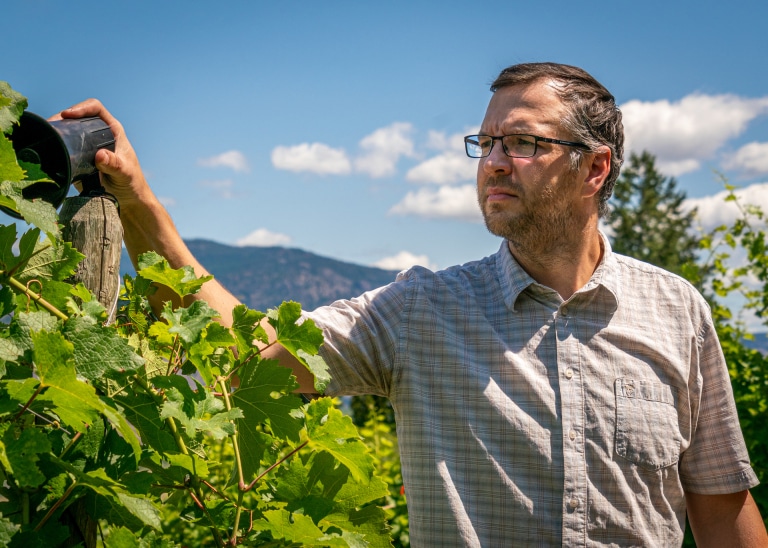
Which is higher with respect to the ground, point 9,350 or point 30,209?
point 30,209

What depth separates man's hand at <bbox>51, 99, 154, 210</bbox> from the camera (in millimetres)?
1543

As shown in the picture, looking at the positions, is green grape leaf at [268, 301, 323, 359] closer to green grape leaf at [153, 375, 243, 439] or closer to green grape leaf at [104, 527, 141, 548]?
green grape leaf at [153, 375, 243, 439]

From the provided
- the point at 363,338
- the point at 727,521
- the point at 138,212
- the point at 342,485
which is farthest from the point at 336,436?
the point at 727,521

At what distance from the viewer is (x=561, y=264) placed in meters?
2.29

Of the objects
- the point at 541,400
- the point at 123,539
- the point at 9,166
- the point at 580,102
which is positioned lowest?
the point at 123,539

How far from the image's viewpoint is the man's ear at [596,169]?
7.82 ft

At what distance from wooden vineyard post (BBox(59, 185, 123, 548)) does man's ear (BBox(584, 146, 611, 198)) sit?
4.64ft

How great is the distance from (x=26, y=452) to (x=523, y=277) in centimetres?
153

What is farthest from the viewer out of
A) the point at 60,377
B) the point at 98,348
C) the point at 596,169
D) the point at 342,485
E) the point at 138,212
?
the point at 596,169

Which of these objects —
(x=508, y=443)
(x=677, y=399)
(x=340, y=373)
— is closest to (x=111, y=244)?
(x=340, y=373)

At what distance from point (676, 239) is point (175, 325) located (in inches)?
2030

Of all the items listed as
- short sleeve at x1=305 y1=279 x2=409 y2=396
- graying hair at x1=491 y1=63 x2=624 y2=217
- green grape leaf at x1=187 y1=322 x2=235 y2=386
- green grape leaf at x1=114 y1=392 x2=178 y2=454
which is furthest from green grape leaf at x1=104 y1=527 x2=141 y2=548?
graying hair at x1=491 y1=63 x2=624 y2=217

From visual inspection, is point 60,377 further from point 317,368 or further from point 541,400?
point 541,400

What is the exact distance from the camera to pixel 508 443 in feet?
6.61
